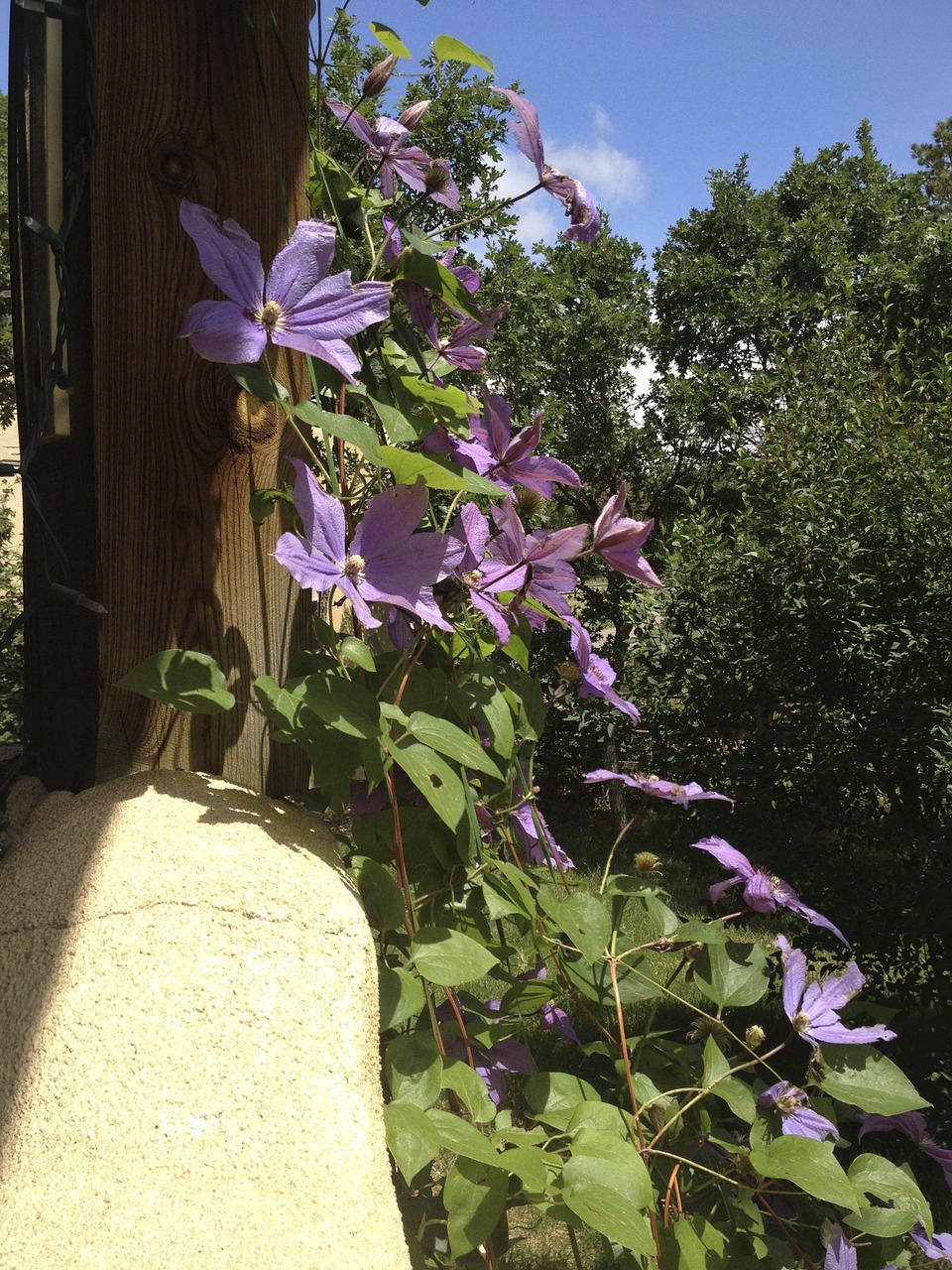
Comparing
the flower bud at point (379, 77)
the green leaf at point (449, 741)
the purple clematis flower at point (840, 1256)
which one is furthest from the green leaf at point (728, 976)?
the flower bud at point (379, 77)

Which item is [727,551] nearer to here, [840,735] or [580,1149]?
[840,735]

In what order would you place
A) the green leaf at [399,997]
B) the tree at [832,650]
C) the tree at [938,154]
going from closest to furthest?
the green leaf at [399,997] < the tree at [832,650] < the tree at [938,154]

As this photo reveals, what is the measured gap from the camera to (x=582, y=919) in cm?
107

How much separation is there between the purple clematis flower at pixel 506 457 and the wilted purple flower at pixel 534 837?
401 millimetres

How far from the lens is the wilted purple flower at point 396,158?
1.12m

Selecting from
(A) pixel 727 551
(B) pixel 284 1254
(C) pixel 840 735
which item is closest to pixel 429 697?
(B) pixel 284 1254

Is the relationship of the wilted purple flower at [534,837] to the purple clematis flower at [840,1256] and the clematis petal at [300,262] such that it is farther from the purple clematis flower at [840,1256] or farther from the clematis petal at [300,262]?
the clematis petal at [300,262]

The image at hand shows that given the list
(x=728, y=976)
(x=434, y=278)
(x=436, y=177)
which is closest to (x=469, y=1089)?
(x=728, y=976)

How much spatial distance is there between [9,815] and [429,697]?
1.49ft

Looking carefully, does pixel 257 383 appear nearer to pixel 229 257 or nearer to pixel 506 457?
pixel 229 257

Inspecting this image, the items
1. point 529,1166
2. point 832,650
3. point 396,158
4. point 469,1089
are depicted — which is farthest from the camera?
point 832,650

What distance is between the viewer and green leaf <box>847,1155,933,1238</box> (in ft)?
3.68

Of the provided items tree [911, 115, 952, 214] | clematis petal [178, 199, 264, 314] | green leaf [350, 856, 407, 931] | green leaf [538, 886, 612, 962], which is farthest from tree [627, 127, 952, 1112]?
tree [911, 115, 952, 214]

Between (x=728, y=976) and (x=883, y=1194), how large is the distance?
286 millimetres
